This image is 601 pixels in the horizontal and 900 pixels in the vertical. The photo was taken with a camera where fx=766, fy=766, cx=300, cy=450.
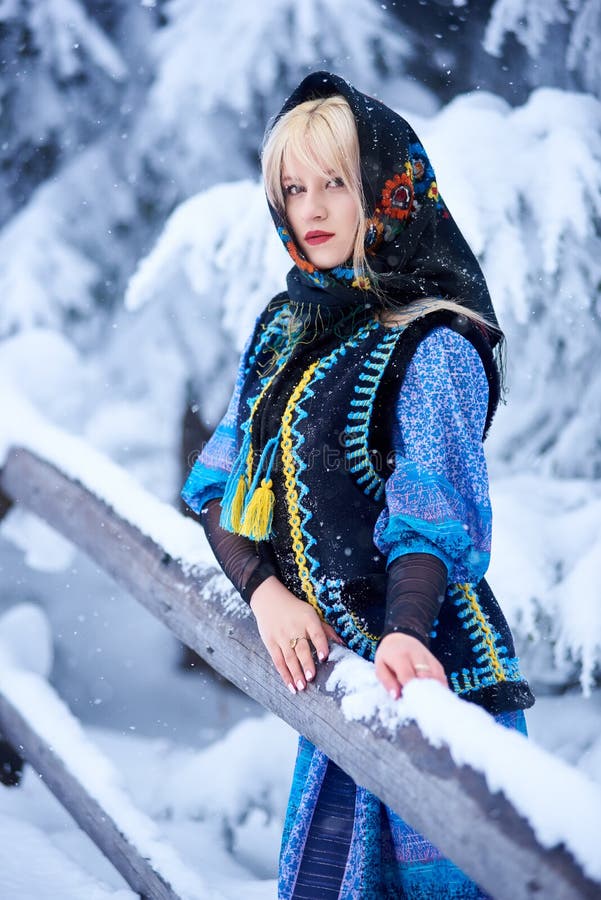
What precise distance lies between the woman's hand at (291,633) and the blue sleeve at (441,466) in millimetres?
192

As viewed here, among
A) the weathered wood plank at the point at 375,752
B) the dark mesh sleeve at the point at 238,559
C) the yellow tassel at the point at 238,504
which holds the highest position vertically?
the yellow tassel at the point at 238,504

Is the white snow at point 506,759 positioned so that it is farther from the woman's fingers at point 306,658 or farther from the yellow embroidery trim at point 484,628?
the yellow embroidery trim at point 484,628

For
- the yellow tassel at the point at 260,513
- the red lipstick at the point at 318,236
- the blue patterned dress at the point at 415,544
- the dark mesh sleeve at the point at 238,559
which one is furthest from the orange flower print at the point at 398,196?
the dark mesh sleeve at the point at 238,559

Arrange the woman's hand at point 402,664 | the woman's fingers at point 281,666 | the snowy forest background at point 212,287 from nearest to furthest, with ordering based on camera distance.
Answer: the woman's hand at point 402,664
the woman's fingers at point 281,666
the snowy forest background at point 212,287

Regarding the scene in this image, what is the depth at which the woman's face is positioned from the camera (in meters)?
1.54

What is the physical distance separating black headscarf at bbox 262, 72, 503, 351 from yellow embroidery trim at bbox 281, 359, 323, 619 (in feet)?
0.63

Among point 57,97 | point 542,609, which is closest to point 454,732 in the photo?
point 542,609

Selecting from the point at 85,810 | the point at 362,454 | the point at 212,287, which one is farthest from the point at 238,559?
the point at 212,287

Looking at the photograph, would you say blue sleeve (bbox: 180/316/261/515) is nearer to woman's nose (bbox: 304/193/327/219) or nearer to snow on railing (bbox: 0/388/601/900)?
snow on railing (bbox: 0/388/601/900)

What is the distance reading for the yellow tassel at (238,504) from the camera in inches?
61.0

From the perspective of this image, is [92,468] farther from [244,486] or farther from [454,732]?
[454,732]

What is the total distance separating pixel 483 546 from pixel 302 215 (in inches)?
29.9

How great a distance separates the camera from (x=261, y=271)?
11.8 ft

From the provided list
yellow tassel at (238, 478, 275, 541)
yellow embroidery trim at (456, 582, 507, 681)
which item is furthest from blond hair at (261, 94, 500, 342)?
yellow embroidery trim at (456, 582, 507, 681)
